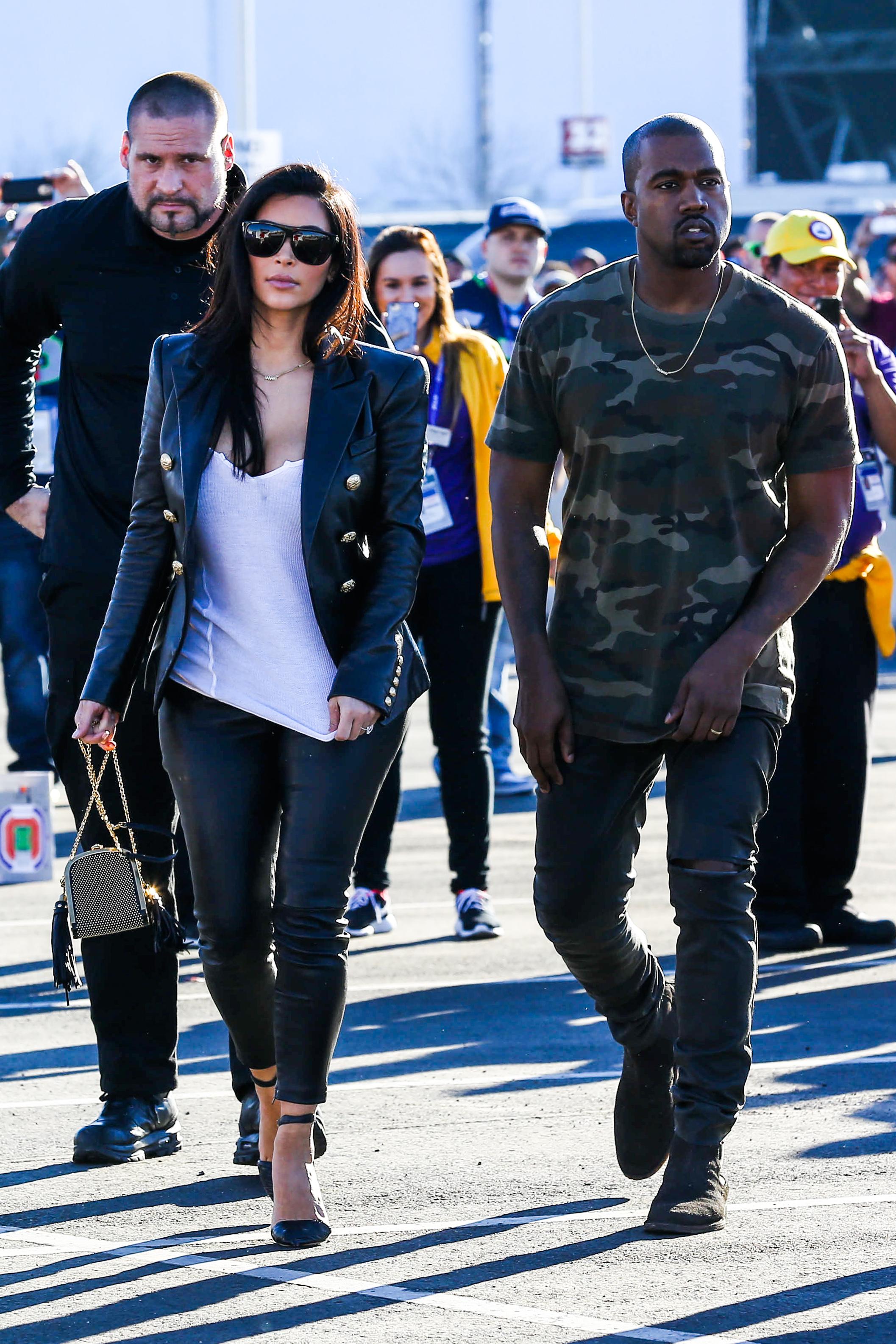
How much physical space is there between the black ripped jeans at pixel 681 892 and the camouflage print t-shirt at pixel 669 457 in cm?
10

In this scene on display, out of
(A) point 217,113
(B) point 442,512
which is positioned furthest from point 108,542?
(B) point 442,512

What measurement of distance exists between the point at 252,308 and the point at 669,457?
2.89 feet

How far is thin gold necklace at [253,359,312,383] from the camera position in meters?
4.40

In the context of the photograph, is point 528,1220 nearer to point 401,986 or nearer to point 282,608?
point 282,608

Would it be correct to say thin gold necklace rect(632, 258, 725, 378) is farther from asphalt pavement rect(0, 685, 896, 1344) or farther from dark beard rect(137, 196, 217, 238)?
asphalt pavement rect(0, 685, 896, 1344)

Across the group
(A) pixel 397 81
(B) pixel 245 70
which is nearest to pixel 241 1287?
(B) pixel 245 70

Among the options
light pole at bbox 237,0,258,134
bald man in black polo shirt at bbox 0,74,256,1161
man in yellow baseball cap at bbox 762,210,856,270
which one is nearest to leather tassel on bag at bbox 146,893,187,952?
bald man in black polo shirt at bbox 0,74,256,1161

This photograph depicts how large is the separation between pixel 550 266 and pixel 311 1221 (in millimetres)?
13382

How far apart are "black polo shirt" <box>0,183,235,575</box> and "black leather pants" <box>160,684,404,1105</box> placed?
788mm

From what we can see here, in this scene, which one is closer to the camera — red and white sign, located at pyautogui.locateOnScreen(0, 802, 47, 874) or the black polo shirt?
the black polo shirt

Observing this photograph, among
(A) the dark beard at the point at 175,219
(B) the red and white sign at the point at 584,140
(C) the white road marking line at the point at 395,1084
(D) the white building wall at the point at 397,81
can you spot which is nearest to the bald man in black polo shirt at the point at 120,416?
(A) the dark beard at the point at 175,219

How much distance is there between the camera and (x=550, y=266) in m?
16.9

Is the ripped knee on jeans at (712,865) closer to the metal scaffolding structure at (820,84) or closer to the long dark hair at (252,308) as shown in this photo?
the long dark hair at (252,308)

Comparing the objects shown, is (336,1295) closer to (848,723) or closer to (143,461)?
(143,461)
